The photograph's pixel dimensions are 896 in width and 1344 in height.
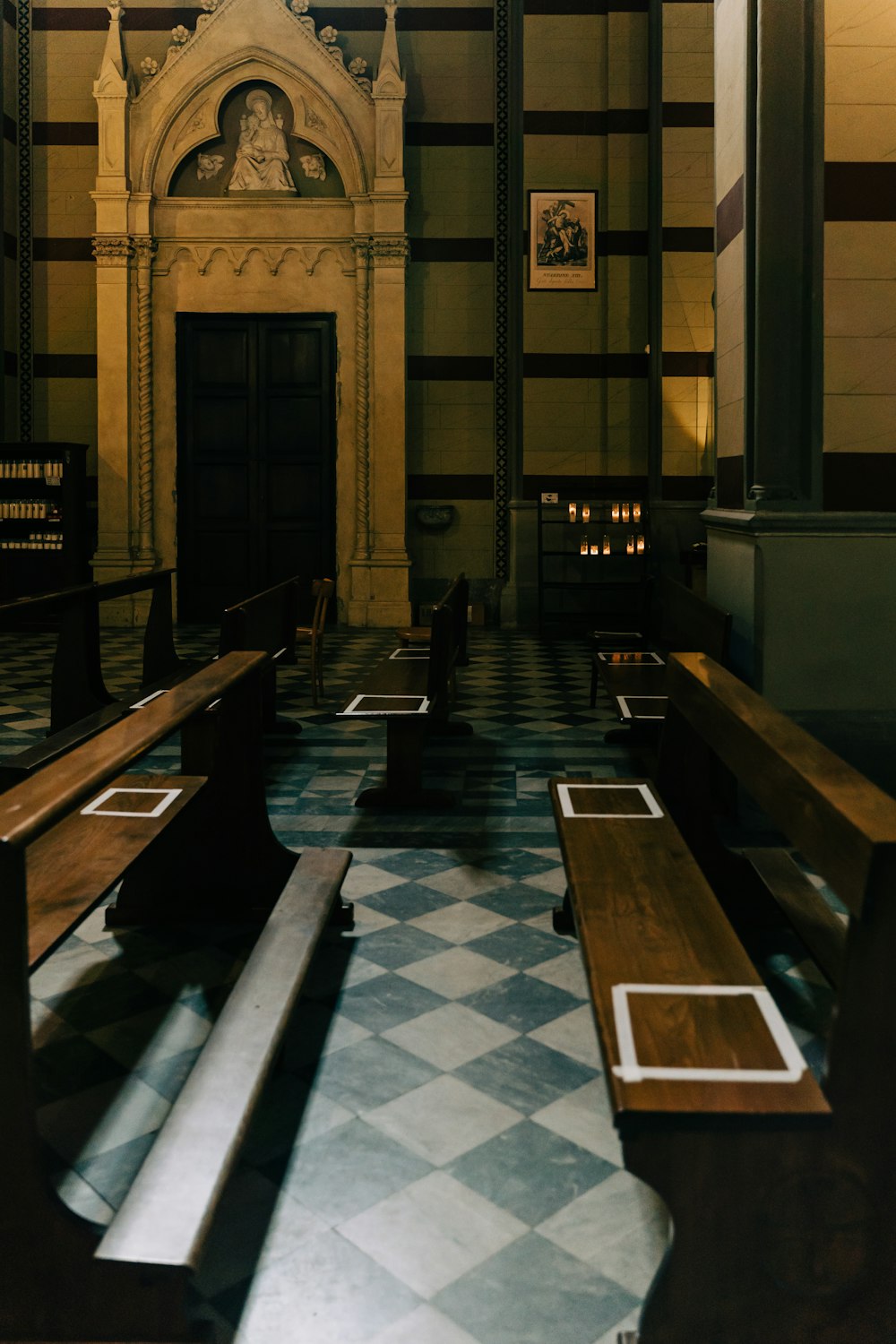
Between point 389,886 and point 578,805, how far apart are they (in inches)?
38.3

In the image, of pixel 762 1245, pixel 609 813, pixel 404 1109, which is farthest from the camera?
pixel 609 813

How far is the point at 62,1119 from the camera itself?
2.64 meters

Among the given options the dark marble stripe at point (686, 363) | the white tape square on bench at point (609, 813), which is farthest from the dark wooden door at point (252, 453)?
the white tape square on bench at point (609, 813)

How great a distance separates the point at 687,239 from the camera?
11.2m

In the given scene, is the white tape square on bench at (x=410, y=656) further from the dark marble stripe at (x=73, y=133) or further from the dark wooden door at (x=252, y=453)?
the dark marble stripe at (x=73, y=133)

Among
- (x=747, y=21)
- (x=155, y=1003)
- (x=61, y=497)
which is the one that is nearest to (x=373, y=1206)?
(x=155, y=1003)

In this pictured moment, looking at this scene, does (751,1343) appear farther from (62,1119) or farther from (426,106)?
(426,106)

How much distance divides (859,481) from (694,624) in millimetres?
1115

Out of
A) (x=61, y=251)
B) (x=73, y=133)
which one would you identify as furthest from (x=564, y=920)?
(x=73, y=133)

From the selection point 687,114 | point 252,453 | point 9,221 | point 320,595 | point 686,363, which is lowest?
point 320,595

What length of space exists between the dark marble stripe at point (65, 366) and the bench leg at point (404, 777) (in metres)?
8.41

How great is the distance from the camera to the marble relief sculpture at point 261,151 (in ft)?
39.0

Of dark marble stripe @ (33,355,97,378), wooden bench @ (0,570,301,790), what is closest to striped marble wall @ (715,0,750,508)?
wooden bench @ (0,570,301,790)

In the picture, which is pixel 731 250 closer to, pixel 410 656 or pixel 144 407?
pixel 410 656
